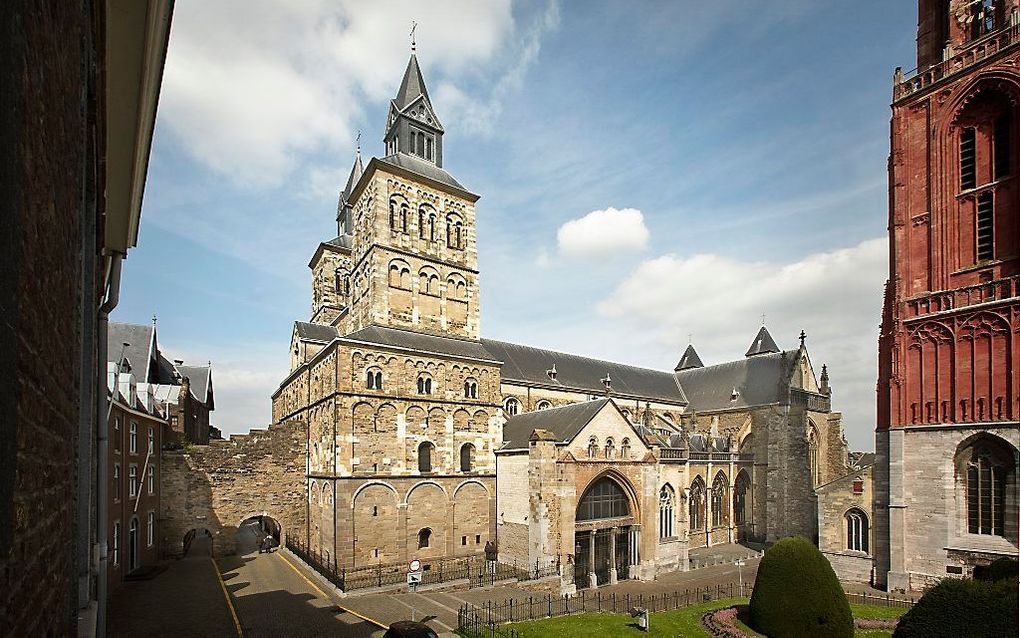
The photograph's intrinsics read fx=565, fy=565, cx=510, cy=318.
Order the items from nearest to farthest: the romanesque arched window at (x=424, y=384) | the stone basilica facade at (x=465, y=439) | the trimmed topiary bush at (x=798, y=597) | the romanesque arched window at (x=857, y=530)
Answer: the trimmed topiary bush at (x=798, y=597) < the stone basilica facade at (x=465, y=439) < the romanesque arched window at (x=857, y=530) < the romanesque arched window at (x=424, y=384)

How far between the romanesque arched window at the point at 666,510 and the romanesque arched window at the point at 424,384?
1418cm

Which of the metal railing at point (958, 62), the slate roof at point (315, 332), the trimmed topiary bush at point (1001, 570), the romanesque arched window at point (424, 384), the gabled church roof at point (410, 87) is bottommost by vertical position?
the trimmed topiary bush at point (1001, 570)

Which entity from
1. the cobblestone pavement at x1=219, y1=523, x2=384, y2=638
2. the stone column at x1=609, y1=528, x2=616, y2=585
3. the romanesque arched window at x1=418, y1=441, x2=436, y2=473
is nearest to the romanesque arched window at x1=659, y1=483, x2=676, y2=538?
the stone column at x1=609, y1=528, x2=616, y2=585

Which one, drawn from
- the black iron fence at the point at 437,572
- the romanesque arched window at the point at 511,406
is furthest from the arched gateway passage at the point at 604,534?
the romanesque arched window at the point at 511,406

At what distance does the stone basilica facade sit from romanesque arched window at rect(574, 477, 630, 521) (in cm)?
9

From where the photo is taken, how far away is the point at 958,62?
79.5 feet

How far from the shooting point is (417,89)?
32.2 meters

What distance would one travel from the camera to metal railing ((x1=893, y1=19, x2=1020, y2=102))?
74.7 feet

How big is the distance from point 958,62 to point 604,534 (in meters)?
26.0

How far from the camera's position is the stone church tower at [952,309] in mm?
21641

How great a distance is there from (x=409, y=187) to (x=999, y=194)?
2638cm

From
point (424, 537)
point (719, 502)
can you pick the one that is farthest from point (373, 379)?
point (719, 502)

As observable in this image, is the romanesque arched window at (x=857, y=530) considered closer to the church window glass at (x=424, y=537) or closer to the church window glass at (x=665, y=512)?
the church window glass at (x=665, y=512)

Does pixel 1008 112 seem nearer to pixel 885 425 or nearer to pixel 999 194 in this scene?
pixel 999 194
